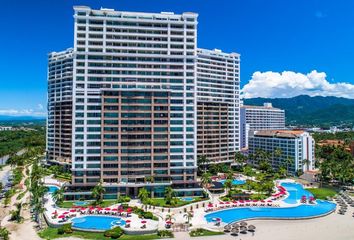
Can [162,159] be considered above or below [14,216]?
above

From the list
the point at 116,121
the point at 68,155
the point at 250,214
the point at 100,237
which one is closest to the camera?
the point at 100,237

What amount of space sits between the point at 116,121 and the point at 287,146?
83.7 m

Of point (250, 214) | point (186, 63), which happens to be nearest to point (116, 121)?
point (186, 63)

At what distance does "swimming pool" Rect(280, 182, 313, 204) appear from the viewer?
92000mm

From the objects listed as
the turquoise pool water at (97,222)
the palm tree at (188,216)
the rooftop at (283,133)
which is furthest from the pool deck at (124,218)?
the rooftop at (283,133)

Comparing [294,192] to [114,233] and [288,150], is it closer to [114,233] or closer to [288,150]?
[288,150]

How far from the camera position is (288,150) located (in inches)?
5295

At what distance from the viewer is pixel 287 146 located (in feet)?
443

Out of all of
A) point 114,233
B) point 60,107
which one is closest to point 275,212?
point 114,233

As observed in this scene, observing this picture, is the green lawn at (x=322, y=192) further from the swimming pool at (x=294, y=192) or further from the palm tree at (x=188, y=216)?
Result: the palm tree at (x=188, y=216)

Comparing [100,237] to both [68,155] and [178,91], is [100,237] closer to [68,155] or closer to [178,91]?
[178,91]

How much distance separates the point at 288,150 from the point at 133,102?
80.1m

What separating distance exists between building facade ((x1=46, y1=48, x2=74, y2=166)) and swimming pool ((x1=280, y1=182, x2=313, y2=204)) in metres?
94.4

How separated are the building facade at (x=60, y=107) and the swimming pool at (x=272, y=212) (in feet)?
273
